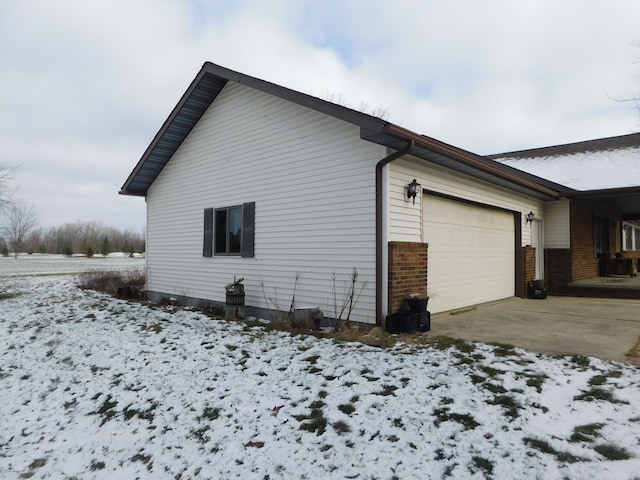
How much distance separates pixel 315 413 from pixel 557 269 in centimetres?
1055

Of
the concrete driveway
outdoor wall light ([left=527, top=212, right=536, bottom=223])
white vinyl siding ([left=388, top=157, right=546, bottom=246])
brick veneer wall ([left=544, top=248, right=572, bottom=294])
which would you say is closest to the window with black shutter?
white vinyl siding ([left=388, top=157, right=546, bottom=246])

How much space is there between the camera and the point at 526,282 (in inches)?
414

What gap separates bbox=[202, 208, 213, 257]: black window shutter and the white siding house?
0.05m

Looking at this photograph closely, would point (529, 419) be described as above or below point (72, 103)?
below

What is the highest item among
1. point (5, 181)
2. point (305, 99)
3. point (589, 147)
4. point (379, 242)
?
point (589, 147)

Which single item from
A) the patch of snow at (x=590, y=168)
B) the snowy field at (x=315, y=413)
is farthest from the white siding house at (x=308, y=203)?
the snowy field at (x=315, y=413)

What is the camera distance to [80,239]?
7725 cm

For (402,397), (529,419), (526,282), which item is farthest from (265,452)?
(526,282)

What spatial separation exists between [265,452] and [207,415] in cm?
92

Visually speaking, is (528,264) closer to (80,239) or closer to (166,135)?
(166,135)

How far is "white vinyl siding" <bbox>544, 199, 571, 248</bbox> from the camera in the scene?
11.4m

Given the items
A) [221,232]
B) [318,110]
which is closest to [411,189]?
[318,110]

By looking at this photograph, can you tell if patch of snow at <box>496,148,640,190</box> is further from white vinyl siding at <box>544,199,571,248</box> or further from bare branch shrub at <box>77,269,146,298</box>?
bare branch shrub at <box>77,269,146,298</box>

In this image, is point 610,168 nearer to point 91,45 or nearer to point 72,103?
point 91,45
